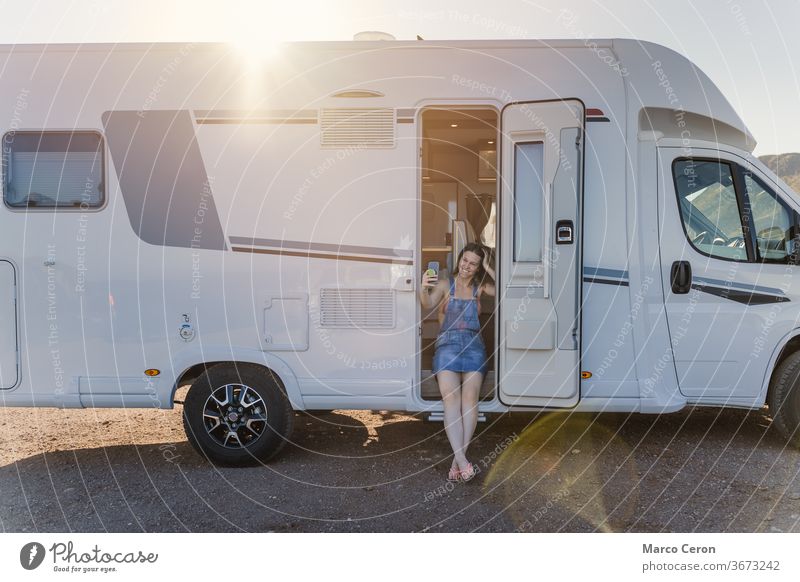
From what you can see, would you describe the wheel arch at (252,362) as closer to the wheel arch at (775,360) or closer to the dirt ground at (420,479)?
the dirt ground at (420,479)

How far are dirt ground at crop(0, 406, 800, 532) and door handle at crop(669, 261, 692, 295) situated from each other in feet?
4.38

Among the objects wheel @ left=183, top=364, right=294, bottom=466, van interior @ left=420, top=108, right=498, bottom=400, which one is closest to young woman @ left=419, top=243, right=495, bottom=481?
wheel @ left=183, top=364, right=294, bottom=466

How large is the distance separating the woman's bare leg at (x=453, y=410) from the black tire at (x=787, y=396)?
8.04 ft

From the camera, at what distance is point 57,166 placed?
494cm

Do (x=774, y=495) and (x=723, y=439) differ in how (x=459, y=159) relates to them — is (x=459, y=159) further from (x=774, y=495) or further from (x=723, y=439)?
(x=774, y=495)

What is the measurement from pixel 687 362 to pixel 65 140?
4794mm

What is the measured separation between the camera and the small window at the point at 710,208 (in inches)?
197

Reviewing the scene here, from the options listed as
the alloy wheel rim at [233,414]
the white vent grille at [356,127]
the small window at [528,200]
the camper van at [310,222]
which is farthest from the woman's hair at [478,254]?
the alloy wheel rim at [233,414]

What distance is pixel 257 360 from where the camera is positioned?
194 inches

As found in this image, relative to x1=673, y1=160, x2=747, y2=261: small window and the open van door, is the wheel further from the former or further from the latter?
x1=673, y1=160, x2=747, y2=261: small window

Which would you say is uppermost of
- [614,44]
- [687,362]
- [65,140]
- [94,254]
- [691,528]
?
[614,44]

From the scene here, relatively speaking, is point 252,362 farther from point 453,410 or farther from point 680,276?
point 680,276

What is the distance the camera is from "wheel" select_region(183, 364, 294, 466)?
5.00 m

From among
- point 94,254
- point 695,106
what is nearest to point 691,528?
point 695,106
